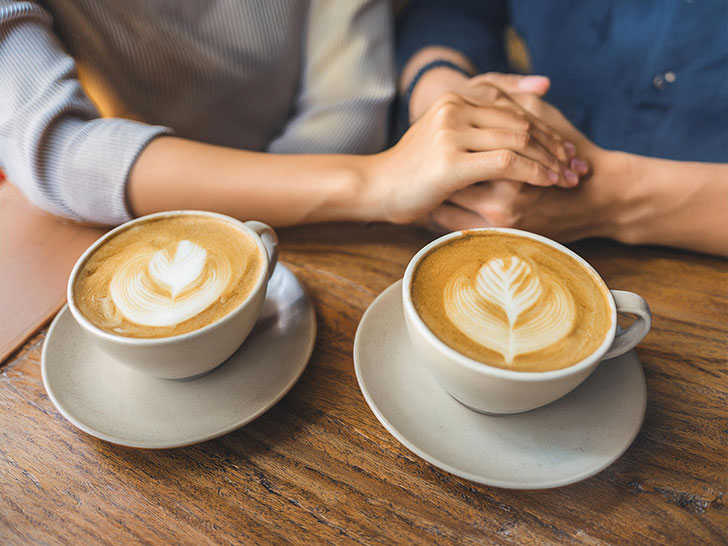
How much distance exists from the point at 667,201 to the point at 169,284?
2.34ft

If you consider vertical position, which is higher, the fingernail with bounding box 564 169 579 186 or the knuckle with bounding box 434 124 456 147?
the knuckle with bounding box 434 124 456 147

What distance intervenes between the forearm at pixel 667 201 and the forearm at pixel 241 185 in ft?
1.24

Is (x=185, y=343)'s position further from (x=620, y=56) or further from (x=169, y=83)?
(x=620, y=56)

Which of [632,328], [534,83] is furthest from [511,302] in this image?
[534,83]

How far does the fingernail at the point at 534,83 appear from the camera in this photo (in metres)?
0.86

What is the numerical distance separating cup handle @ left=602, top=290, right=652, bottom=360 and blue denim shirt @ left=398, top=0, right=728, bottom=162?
73cm

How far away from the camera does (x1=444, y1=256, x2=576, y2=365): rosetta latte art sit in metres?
0.47

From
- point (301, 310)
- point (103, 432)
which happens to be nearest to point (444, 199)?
point (301, 310)

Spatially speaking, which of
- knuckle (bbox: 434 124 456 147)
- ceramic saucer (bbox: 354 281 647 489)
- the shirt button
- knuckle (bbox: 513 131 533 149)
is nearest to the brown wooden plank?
ceramic saucer (bbox: 354 281 647 489)

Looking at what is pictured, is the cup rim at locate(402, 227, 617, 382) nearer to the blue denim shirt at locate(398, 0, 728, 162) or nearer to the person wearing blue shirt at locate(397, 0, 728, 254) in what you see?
the person wearing blue shirt at locate(397, 0, 728, 254)

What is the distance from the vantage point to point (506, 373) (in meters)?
0.43

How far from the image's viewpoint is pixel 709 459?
0.51m

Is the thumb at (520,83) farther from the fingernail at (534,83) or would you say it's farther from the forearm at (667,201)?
the forearm at (667,201)

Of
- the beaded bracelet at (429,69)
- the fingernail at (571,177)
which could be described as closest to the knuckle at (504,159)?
the fingernail at (571,177)
